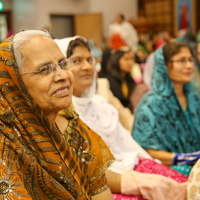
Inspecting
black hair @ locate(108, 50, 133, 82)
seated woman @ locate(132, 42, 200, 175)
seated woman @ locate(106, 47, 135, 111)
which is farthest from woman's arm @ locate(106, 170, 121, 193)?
black hair @ locate(108, 50, 133, 82)

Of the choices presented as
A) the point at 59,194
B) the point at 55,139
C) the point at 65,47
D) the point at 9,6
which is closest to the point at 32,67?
the point at 55,139

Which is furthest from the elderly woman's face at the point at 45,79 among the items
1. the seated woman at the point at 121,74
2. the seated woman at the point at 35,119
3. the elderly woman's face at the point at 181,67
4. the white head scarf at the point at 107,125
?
the seated woman at the point at 121,74

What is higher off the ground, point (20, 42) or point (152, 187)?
point (20, 42)

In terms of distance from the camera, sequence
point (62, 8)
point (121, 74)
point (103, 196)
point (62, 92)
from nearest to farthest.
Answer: point (62, 92) → point (103, 196) → point (121, 74) → point (62, 8)

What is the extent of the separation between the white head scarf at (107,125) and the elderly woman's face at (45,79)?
766 millimetres

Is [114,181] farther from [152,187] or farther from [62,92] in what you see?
[62,92]

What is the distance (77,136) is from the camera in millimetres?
1304

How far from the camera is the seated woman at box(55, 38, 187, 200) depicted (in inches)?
63.9

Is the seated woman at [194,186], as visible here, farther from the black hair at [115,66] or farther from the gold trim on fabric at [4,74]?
the black hair at [115,66]

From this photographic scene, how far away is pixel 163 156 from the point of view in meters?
2.25

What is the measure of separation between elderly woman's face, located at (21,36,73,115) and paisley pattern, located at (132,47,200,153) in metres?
1.26

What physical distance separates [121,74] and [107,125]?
2236 millimetres

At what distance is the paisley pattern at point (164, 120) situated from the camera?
2336 mm

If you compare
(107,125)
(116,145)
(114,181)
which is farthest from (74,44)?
(114,181)
